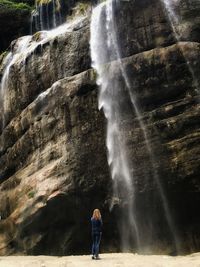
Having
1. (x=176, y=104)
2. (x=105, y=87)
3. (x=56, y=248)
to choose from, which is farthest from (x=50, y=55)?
(x=56, y=248)

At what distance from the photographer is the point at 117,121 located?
25.4 metres

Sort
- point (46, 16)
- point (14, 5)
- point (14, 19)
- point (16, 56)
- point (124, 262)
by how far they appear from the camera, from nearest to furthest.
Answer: point (124, 262) < point (16, 56) < point (46, 16) < point (14, 19) < point (14, 5)

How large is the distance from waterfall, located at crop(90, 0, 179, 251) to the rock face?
277 millimetres

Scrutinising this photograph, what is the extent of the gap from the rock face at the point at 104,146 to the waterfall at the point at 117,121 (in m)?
0.28

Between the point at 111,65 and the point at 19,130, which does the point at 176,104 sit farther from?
the point at 19,130

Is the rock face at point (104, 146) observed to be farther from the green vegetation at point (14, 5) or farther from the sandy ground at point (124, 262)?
the green vegetation at point (14, 5)

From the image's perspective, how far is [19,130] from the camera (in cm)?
3086

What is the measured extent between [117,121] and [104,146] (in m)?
1.58

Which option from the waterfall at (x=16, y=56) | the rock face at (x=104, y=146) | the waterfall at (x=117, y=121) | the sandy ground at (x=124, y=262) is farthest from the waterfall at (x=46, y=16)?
the sandy ground at (x=124, y=262)

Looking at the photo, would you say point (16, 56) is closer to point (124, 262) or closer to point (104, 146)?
point (104, 146)

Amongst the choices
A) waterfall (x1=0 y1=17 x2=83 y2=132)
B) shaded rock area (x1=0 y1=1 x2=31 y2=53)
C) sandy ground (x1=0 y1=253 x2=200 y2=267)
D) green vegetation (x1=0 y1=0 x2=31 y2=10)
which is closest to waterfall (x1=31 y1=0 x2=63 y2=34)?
shaded rock area (x1=0 y1=1 x2=31 y2=53)

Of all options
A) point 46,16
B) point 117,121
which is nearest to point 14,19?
point 46,16

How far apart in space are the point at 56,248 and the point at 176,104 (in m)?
10.3

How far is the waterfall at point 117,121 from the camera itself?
78.5 feet
